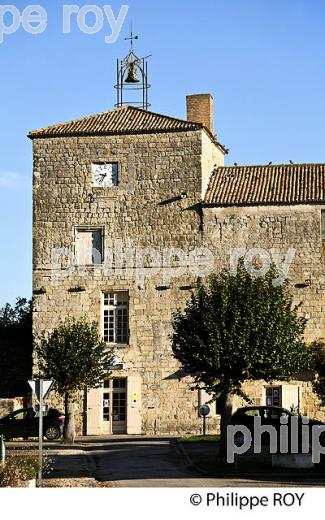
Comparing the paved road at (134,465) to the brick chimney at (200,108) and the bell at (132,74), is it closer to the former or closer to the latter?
the brick chimney at (200,108)

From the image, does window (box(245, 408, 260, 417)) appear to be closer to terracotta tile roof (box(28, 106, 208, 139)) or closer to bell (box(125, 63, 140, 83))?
terracotta tile roof (box(28, 106, 208, 139))

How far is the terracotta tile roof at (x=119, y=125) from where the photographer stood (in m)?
44.2

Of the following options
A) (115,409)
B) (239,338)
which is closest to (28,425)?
(115,409)

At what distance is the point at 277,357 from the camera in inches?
1289

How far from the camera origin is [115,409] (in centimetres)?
4362

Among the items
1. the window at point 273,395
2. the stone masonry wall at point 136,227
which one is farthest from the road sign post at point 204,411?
the window at point 273,395

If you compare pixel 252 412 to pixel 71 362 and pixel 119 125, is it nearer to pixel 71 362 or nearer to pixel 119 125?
pixel 71 362

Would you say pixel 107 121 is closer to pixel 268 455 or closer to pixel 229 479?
pixel 268 455

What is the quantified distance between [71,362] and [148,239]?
6403mm

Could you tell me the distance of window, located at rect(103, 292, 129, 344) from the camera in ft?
144

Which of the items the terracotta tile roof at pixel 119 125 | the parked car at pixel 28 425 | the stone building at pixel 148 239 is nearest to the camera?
the parked car at pixel 28 425

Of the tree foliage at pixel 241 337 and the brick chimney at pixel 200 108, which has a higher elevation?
the brick chimney at pixel 200 108

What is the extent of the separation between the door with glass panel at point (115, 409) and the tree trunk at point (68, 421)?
133 inches

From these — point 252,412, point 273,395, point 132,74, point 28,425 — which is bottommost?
point 28,425
